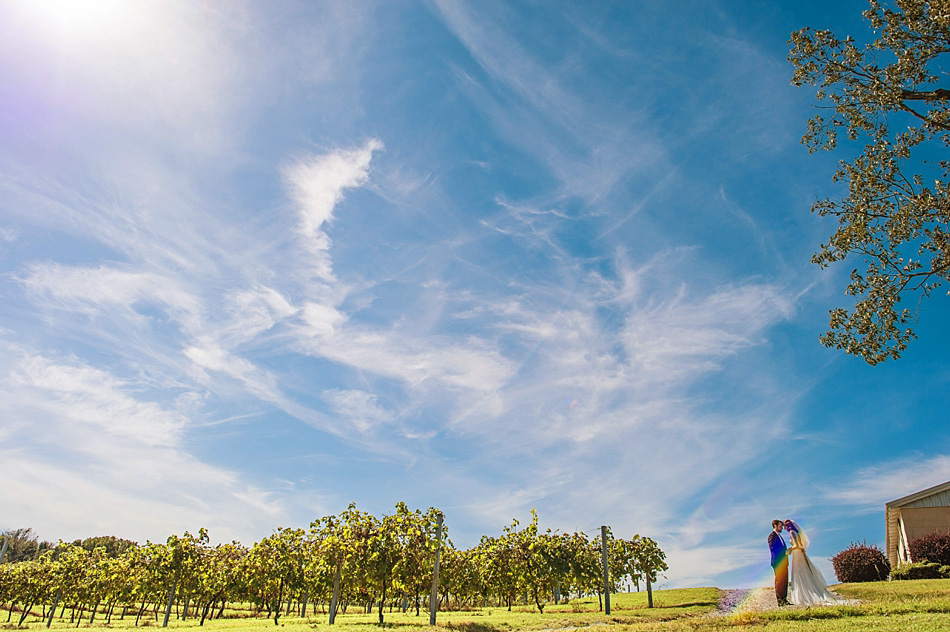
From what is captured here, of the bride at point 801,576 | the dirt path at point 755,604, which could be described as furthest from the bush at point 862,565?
the bride at point 801,576

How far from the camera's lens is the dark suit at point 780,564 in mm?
17750

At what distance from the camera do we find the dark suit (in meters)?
17.8

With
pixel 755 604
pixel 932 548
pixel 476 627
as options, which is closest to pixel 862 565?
pixel 932 548

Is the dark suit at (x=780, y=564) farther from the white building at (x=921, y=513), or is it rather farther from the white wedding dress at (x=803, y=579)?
the white building at (x=921, y=513)

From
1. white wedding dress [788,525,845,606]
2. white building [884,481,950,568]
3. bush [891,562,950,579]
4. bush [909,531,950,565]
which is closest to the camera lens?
white wedding dress [788,525,845,606]

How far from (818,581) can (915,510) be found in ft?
106

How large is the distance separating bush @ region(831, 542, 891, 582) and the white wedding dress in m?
25.0

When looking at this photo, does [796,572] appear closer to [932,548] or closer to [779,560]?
[779,560]

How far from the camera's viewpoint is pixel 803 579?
17.3 m

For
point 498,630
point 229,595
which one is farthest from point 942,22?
point 229,595

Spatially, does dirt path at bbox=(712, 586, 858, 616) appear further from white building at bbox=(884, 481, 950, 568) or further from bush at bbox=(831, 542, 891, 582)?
white building at bbox=(884, 481, 950, 568)

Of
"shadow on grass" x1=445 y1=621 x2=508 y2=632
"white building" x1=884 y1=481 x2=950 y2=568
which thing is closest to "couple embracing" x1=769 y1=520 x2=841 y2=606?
"shadow on grass" x1=445 y1=621 x2=508 y2=632

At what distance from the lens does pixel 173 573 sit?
1431 inches

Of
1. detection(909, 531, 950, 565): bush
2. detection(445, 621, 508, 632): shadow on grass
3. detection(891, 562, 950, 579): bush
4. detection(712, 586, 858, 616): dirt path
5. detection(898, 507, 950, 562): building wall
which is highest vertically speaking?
detection(898, 507, 950, 562): building wall
